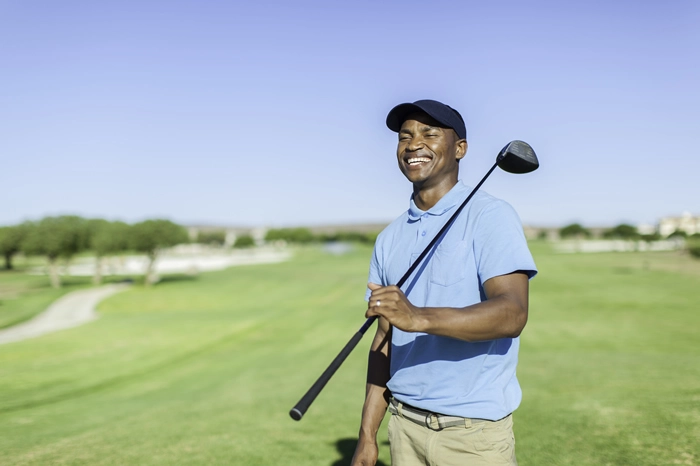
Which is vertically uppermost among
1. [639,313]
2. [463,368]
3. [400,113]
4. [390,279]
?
[400,113]

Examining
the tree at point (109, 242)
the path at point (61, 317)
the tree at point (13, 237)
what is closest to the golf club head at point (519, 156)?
the path at point (61, 317)

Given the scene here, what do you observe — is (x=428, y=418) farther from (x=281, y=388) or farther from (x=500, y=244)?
(x=281, y=388)

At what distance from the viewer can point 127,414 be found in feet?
35.8

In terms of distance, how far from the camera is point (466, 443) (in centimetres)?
296

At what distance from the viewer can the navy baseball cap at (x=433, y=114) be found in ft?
10.4

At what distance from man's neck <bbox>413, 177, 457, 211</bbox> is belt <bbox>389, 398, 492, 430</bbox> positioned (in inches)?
44.7

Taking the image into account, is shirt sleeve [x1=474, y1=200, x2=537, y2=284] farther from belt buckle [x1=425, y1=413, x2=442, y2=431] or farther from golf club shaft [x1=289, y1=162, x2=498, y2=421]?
belt buckle [x1=425, y1=413, x2=442, y2=431]

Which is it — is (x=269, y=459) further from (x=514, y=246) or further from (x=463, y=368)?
(x=514, y=246)

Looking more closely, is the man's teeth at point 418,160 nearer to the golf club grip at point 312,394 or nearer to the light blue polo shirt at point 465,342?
the light blue polo shirt at point 465,342

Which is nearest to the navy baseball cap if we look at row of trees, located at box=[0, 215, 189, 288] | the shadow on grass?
the shadow on grass

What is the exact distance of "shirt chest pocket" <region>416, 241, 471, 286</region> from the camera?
9.47 ft

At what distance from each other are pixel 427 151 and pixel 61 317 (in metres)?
33.6

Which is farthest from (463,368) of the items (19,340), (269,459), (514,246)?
(19,340)

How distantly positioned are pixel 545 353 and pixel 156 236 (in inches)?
2093
